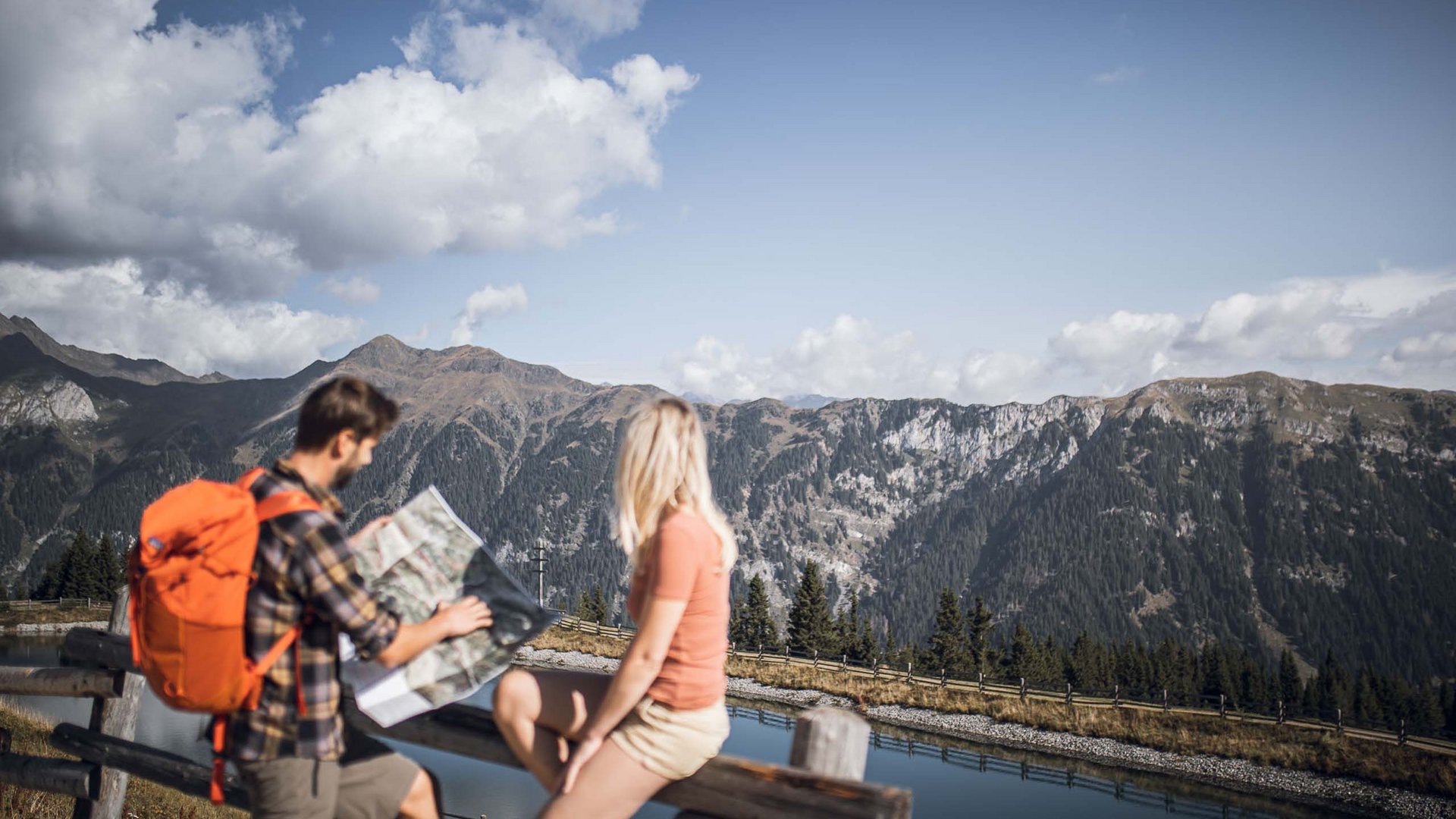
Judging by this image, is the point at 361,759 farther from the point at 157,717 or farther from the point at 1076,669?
the point at 1076,669

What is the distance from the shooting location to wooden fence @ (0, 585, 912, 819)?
131 inches

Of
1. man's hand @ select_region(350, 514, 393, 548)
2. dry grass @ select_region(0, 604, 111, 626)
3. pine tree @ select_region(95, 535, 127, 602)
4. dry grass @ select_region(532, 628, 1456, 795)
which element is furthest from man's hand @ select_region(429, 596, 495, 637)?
pine tree @ select_region(95, 535, 127, 602)

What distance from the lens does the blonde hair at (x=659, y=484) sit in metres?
3.54

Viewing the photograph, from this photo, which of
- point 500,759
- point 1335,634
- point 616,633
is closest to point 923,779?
point 500,759

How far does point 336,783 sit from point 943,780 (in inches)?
1346

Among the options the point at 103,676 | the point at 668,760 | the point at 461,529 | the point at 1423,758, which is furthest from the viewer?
the point at 1423,758

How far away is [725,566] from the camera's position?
3590mm

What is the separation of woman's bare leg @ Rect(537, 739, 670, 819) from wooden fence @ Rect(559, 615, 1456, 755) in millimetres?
31314

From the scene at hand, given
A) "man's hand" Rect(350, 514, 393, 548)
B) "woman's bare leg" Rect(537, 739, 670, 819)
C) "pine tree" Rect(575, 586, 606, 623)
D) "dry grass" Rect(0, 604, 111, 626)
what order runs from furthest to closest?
"pine tree" Rect(575, 586, 606, 623) → "dry grass" Rect(0, 604, 111, 626) → "man's hand" Rect(350, 514, 393, 548) → "woman's bare leg" Rect(537, 739, 670, 819)

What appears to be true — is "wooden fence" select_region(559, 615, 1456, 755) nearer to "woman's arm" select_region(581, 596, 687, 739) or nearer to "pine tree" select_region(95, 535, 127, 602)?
"woman's arm" select_region(581, 596, 687, 739)

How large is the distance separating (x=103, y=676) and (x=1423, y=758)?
50.6m

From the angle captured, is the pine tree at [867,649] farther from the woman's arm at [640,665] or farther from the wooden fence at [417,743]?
the woman's arm at [640,665]

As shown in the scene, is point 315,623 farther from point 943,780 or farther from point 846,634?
point 846,634

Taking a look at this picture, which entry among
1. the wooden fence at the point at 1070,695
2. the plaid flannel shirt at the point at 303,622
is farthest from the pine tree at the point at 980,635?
the plaid flannel shirt at the point at 303,622
